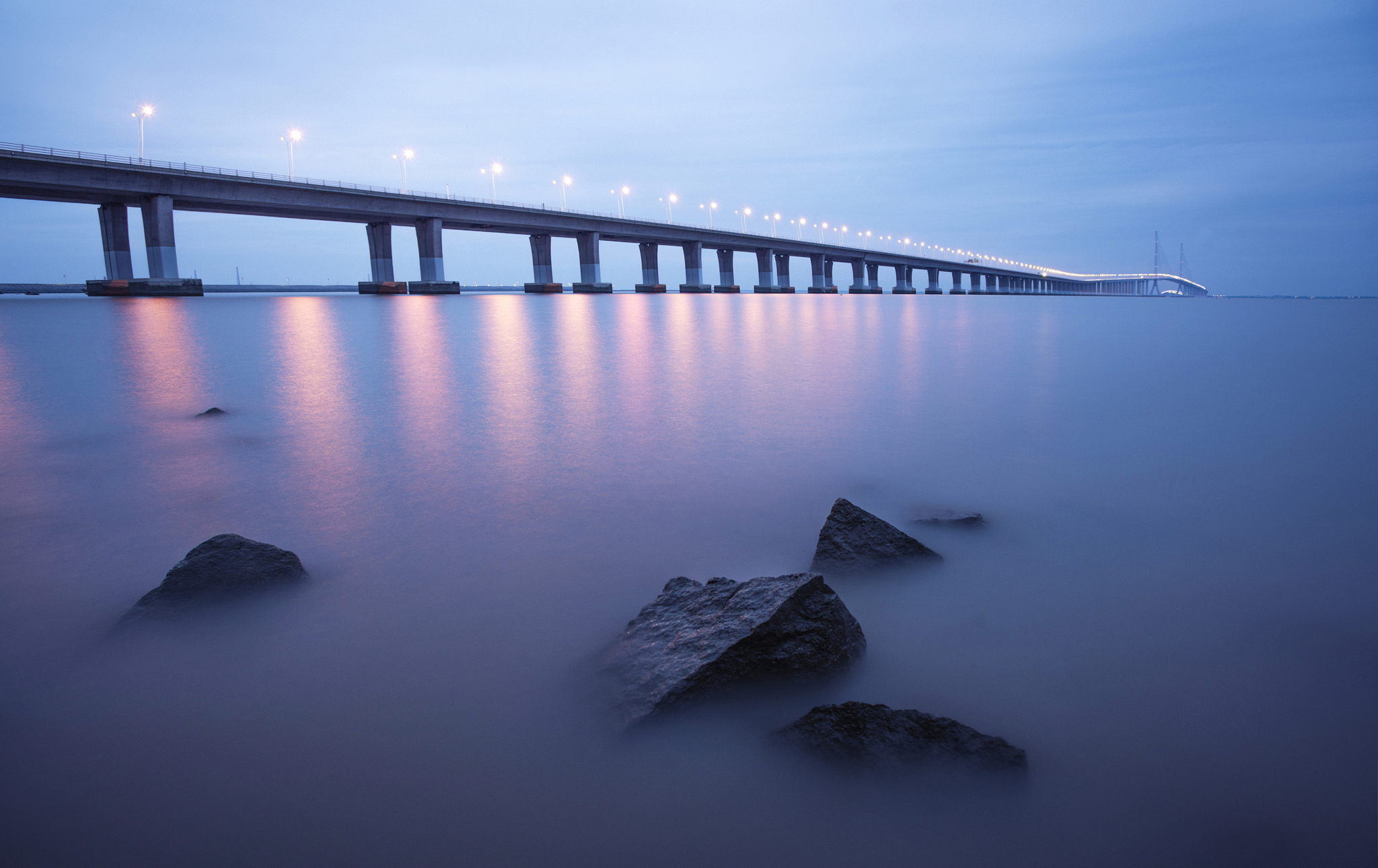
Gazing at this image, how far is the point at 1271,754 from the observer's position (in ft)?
7.04

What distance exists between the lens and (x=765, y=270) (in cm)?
10562

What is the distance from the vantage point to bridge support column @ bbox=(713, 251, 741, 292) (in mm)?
104625

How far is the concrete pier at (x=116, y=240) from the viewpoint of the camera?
Result: 52000 mm

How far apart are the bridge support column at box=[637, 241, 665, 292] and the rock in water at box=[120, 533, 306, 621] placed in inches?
3582

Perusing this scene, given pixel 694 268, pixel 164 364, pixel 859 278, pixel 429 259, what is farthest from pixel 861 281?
pixel 164 364

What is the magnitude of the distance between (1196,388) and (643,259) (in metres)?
86.7

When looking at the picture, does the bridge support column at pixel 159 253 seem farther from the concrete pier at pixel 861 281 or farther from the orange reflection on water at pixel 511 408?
the concrete pier at pixel 861 281

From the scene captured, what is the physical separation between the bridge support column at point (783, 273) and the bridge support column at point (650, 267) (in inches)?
946

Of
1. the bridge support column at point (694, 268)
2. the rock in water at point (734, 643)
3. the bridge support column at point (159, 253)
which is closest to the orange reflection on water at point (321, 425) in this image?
the rock in water at point (734, 643)

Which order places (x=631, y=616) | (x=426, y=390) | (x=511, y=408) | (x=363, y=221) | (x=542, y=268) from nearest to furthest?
(x=631, y=616)
(x=511, y=408)
(x=426, y=390)
(x=363, y=221)
(x=542, y=268)

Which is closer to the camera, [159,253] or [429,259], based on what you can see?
[159,253]

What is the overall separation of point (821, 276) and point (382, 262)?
74297mm

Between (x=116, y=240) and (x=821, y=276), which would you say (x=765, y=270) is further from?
(x=116, y=240)

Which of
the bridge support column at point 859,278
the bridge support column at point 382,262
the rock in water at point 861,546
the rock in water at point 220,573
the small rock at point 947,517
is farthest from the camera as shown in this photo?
the bridge support column at point 859,278
